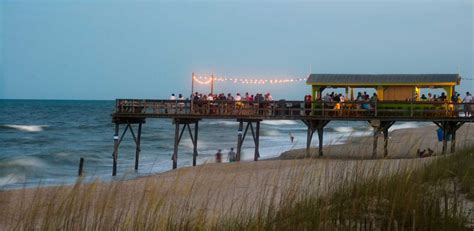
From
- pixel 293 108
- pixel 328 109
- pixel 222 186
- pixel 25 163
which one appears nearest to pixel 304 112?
pixel 293 108

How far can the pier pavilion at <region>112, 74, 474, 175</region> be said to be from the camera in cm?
2411

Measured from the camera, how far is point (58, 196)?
5453mm

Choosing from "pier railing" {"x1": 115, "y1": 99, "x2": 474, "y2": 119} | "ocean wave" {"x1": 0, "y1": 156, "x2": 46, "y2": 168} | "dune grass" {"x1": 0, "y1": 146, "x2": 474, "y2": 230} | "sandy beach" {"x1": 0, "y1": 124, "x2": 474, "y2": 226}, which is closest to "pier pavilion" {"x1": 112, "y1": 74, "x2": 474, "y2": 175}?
"pier railing" {"x1": 115, "y1": 99, "x2": 474, "y2": 119}

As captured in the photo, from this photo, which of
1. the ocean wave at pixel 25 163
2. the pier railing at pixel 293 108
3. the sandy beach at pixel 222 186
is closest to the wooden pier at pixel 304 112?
the pier railing at pixel 293 108

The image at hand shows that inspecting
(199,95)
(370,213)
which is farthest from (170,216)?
(199,95)

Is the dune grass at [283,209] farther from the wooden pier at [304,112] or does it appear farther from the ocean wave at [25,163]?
the ocean wave at [25,163]

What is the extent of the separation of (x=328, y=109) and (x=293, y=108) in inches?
55.8

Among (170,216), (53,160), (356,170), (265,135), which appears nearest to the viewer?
(170,216)

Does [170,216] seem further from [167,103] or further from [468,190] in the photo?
[167,103]

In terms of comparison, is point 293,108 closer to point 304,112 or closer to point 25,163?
point 304,112

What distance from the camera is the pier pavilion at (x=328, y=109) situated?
24109 mm

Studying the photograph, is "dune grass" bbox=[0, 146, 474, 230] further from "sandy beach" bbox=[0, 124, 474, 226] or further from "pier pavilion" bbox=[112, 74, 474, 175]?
"pier pavilion" bbox=[112, 74, 474, 175]

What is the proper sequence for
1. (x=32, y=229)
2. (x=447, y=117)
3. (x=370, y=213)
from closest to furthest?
(x=32, y=229), (x=370, y=213), (x=447, y=117)

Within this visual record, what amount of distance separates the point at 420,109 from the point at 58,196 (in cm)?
2099
